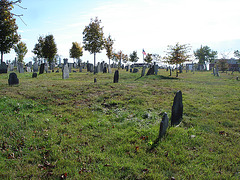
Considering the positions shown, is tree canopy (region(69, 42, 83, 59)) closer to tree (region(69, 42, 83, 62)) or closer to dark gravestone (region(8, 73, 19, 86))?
tree (region(69, 42, 83, 62))

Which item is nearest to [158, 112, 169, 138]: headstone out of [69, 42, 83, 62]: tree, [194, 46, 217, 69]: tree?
[69, 42, 83, 62]: tree

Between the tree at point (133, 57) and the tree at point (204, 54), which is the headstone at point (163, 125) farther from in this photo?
the tree at point (204, 54)

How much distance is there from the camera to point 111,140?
6277 millimetres

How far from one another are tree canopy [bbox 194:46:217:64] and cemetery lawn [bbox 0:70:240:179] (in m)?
83.1

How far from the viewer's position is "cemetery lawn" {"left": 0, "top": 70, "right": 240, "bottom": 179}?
473cm

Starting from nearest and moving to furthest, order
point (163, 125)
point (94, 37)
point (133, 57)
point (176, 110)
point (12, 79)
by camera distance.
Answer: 1. point (163, 125)
2. point (176, 110)
3. point (12, 79)
4. point (94, 37)
5. point (133, 57)

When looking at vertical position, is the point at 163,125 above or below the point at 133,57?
below

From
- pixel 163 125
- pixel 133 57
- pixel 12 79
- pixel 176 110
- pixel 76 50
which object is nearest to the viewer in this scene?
pixel 163 125

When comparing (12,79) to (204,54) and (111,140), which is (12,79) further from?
(204,54)

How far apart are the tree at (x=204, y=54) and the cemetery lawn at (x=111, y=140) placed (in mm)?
83077

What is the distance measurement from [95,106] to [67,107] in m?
1.42

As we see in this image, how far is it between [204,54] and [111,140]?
9191 cm

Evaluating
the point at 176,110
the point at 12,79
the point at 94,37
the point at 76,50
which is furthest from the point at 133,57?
the point at 176,110

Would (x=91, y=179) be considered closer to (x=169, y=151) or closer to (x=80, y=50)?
(x=169, y=151)
